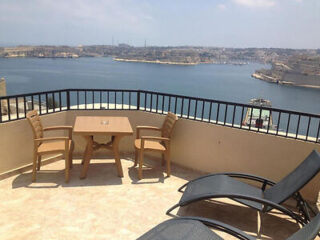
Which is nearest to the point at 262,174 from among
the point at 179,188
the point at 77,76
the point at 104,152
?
the point at 179,188

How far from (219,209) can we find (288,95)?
51.6 m

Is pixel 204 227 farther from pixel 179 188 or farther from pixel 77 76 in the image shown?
pixel 77 76

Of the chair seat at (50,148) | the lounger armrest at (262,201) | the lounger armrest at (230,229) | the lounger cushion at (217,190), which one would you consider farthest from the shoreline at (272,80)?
the lounger armrest at (230,229)

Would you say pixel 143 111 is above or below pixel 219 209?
above

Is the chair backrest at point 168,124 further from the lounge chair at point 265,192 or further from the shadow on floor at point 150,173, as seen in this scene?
the lounge chair at point 265,192

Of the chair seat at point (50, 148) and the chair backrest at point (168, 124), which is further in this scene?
the chair backrest at point (168, 124)

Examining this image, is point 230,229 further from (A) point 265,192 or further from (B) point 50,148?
(B) point 50,148

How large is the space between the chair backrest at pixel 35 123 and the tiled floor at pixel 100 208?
636mm

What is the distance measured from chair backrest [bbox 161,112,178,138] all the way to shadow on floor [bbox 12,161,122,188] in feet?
3.21

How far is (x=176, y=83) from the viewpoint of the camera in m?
59.5

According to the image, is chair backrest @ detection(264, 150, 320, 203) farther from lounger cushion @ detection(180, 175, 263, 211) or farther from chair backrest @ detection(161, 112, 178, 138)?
chair backrest @ detection(161, 112, 178, 138)

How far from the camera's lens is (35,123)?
3.75 m

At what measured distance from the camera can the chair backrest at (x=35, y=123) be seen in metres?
3.60

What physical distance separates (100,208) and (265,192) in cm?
189
